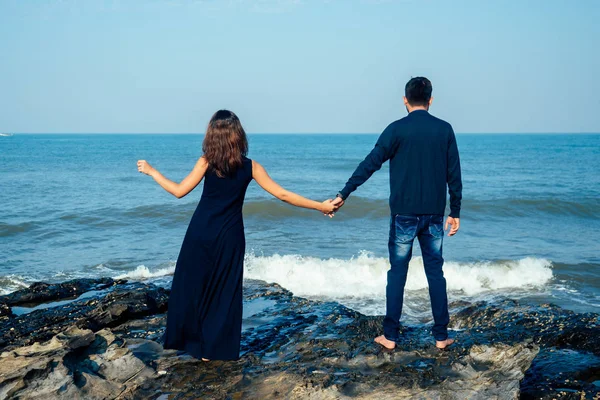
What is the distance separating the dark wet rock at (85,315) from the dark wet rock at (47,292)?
2.34ft

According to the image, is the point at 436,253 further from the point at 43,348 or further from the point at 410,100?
the point at 43,348

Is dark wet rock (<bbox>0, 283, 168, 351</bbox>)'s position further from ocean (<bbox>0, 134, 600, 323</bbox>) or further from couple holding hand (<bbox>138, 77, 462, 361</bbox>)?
ocean (<bbox>0, 134, 600, 323</bbox>)

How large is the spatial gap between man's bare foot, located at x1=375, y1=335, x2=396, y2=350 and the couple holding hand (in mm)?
20

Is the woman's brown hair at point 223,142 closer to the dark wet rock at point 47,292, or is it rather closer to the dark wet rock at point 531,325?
the dark wet rock at point 531,325

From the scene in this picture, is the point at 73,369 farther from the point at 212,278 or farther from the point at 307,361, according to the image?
the point at 307,361

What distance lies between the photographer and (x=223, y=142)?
4.67m

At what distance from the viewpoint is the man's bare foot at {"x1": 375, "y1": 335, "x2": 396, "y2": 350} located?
5094 millimetres

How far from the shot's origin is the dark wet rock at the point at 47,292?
7.63 meters

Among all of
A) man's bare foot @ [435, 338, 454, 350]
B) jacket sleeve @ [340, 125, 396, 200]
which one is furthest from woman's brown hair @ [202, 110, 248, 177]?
man's bare foot @ [435, 338, 454, 350]

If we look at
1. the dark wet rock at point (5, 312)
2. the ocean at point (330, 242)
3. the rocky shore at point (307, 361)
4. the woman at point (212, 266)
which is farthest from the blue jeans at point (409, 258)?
the dark wet rock at point (5, 312)

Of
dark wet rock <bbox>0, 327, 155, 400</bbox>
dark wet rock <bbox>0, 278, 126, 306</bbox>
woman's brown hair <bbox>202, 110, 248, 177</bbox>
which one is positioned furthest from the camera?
dark wet rock <bbox>0, 278, 126, 306</bbox>

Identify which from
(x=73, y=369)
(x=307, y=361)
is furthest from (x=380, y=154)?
(x=73, y=369)

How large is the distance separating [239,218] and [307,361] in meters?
1.40

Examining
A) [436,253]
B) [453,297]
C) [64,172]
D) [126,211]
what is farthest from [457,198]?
[64,172]
